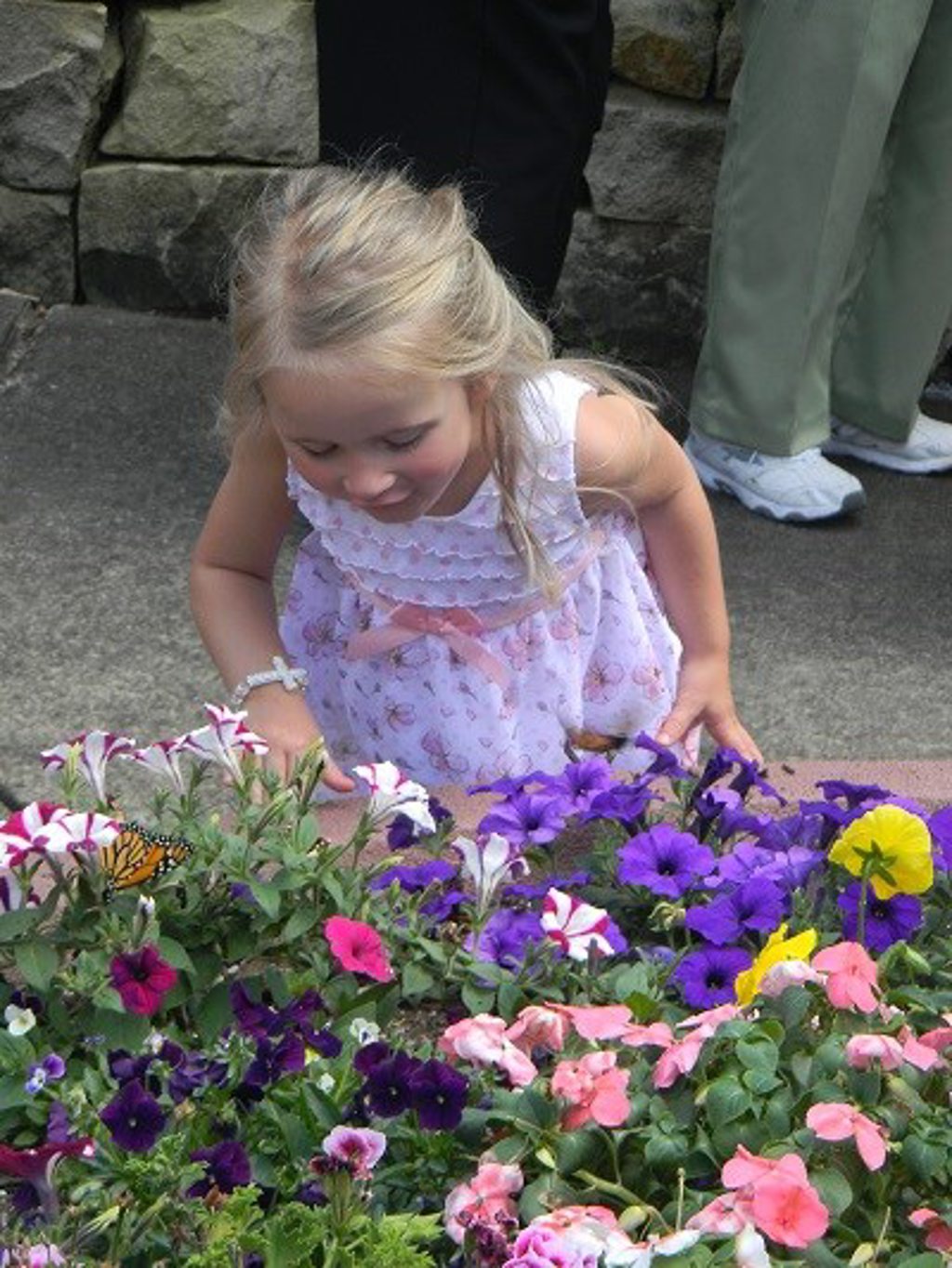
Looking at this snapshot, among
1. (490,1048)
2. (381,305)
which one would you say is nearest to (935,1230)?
(490,1048)

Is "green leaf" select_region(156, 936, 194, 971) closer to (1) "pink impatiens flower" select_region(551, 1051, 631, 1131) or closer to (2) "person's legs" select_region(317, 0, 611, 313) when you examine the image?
(1) "pink impatiens flower" select_region(551, 1051, 631, 1131)

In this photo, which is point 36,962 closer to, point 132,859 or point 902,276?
point 132,859

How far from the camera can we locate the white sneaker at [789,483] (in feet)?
13.8

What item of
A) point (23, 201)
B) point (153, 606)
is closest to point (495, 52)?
point (153, 606)

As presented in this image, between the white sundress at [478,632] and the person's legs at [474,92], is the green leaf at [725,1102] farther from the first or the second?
the person's legs at [474,92]

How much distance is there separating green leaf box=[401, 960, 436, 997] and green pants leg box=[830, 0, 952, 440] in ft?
8.41

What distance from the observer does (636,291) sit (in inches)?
192

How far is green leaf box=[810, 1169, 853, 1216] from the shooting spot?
5.58ft

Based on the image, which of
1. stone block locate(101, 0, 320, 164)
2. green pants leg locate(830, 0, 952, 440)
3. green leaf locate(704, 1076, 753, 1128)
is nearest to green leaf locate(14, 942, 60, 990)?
green leaf locate(704, 1076, 753, 1128)

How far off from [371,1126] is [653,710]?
1.31m

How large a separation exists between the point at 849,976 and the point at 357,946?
354mm

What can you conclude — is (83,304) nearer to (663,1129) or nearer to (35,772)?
(35,772)

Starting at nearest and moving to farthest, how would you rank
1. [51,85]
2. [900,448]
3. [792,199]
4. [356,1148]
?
1. [356,1148]
2. [792,199]
3. [900,448]
4. [51,85]

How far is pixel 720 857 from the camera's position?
2.22 metres
